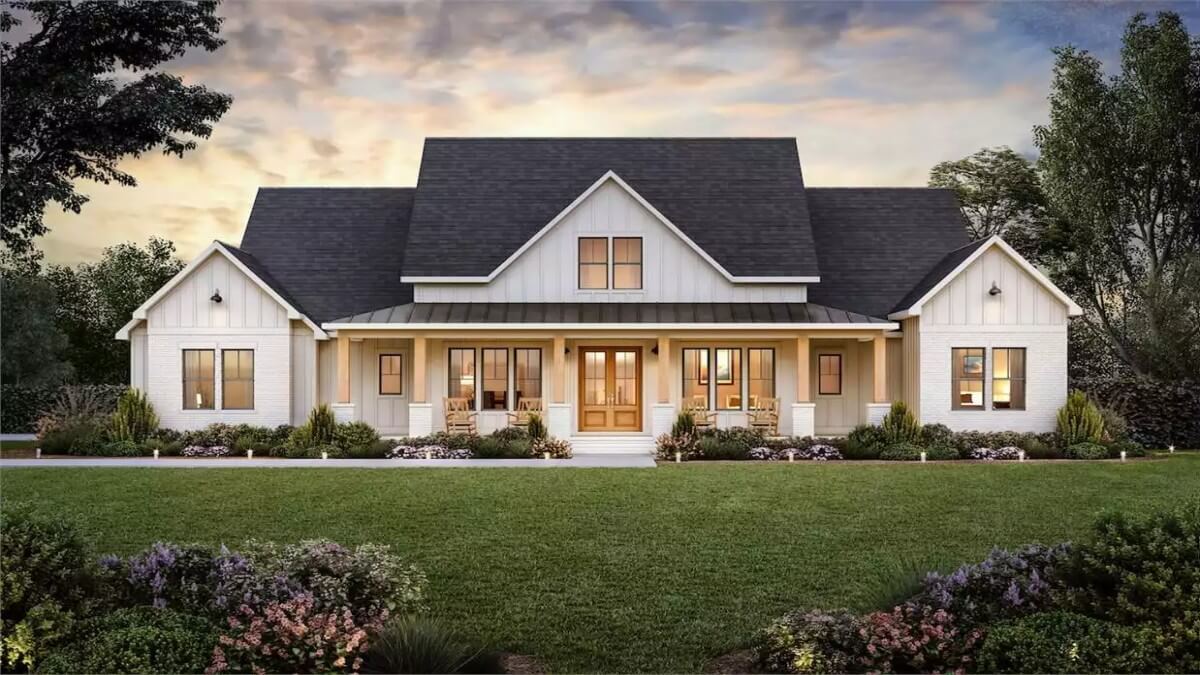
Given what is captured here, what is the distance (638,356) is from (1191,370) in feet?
53.2

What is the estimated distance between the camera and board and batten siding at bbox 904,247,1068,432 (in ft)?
77.8

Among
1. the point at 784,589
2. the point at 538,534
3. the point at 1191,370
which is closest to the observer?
the point at 784,589

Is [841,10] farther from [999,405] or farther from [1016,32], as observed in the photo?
[999,405]

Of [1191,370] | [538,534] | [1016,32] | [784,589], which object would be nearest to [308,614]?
[784,589]

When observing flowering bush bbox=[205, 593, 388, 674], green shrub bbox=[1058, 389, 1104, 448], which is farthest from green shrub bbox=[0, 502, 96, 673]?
green shrub bbox=[1058, 389, 1104, 448]

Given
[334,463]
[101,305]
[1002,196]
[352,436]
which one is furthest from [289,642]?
[101,305]

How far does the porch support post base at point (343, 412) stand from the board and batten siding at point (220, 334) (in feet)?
6.22

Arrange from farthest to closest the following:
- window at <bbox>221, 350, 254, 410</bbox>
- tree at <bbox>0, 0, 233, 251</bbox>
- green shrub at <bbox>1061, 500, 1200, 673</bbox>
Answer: window at <bbox>221, 350, 254, 410</bbox>
tree at <bbox>0, 0, 233, 251</bbox>
green shrub at <bbox>1061, 500, 1200, 673</bbox>

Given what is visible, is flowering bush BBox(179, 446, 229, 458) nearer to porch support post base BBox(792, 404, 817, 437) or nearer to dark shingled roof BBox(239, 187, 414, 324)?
dark shingled roof BBox(239, 187, 414, 324)

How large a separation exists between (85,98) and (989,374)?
2080 centimetres

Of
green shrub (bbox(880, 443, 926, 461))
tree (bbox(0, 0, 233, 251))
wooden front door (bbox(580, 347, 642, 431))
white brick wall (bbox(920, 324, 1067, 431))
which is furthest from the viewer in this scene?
wooden front door (bbox(580, 347, 642, 431))

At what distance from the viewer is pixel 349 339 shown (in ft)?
78.2

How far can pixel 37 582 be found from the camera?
620 cm

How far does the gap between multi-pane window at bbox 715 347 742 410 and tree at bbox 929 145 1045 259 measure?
66.1 ft
